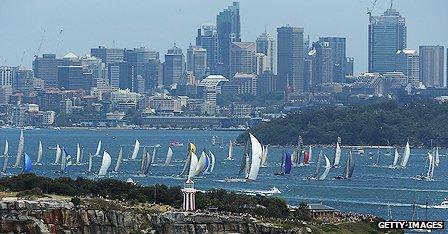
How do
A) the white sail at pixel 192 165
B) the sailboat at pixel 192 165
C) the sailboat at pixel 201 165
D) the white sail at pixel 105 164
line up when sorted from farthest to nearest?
the white sail at pixel 105 164
the sailboat at pixel 201 165
the white sail at pixel 192 165
the sailboat at pixel 192 165

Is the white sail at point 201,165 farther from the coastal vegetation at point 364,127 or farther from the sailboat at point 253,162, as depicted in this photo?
the coastal vegetation at point 364,127

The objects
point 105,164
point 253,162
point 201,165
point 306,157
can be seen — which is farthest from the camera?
point 306,157

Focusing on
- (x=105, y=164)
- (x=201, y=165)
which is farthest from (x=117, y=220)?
(x=105, y=164)

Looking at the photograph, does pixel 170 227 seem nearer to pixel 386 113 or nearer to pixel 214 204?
pixel 214 204

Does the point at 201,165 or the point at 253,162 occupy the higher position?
the point at 253,162

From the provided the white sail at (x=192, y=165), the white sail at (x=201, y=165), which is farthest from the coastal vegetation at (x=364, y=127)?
the white sail at (x=192, y=165)

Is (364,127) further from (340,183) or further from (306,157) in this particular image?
(340,183)
